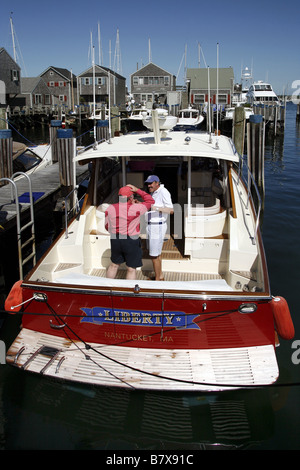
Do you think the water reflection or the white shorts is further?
the white shorts

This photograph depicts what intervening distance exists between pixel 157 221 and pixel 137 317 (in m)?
1.46

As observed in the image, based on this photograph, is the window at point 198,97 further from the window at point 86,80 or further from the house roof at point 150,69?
the window at point 86,80

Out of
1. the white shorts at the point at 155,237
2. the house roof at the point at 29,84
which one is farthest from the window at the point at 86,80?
the white shorts at the point at 155,237

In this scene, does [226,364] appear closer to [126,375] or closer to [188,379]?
[188,379]

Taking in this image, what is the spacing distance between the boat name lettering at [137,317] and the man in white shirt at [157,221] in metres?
1.19

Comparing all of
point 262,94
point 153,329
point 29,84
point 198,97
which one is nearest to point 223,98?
point 198,97

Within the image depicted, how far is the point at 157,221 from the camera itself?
5.43 metres

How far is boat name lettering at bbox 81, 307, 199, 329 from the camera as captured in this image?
4.46m

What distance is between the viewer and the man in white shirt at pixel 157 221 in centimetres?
544

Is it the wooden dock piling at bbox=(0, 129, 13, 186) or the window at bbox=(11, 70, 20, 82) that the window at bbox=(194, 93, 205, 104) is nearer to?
the window at bbox=(11, 70, 20, 82)

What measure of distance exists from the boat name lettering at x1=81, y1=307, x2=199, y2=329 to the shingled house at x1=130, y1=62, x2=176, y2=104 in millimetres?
61403

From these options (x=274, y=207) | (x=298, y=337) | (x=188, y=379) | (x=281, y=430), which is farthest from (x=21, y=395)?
(x=274, y=207)

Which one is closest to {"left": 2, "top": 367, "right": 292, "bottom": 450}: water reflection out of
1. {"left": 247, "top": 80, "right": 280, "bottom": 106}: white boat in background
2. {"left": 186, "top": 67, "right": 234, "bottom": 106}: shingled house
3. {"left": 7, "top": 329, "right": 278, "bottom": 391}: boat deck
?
{"left": 7, "top": 329, "right": 278, "bottom": 391}: boat deck

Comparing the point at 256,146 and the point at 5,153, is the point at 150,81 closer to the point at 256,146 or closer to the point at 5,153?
the point at 256,146
